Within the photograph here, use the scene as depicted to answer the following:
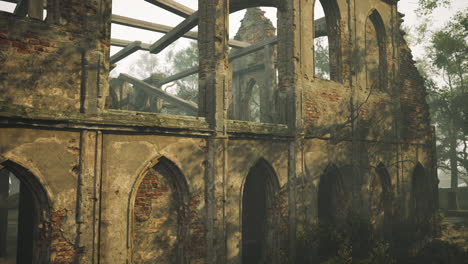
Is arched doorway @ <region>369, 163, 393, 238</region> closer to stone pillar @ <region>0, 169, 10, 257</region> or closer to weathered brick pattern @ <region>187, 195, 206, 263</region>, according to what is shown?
weathered brick pattern @ <region>187, 195, 206, 263</region>

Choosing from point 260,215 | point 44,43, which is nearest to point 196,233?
point 260,215

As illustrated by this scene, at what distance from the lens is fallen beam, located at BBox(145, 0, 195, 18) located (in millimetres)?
9526

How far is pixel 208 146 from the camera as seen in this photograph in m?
7.45

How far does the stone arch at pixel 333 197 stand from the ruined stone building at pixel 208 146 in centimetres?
3

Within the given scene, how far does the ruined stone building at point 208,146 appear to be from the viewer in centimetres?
550

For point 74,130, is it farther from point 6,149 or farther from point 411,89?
point 411,89

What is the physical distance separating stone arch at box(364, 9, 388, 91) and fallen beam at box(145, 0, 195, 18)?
20.3ft

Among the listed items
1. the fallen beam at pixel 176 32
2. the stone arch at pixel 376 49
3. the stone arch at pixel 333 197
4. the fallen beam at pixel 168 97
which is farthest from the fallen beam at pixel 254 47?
the stone arch at pixel 333 197

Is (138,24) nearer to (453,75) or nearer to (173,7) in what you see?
(173,7)

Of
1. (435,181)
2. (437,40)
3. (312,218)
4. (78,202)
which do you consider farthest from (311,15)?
(437,40)

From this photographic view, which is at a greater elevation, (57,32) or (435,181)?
(57,32)

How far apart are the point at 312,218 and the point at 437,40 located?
60.2 feet

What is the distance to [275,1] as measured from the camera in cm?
990

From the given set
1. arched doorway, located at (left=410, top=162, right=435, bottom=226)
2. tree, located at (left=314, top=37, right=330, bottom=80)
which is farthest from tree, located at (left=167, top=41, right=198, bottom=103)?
arched doorway, located at (left=410, top=162, right=435, bottom=226)
